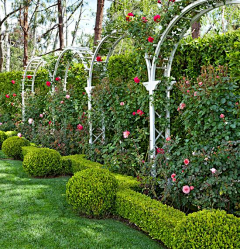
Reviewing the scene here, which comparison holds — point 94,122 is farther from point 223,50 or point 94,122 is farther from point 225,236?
point 225,236

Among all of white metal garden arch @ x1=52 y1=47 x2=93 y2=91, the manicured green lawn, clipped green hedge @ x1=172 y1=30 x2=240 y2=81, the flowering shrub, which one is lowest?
the manicured green lawn

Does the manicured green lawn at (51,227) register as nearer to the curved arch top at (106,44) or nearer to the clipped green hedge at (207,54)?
the clipped green hedge at (207,54)

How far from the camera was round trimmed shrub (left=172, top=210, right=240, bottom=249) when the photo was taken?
2.35 m

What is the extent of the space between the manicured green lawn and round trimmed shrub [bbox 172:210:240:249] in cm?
45

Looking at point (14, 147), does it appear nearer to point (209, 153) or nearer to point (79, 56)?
point (79, 56)

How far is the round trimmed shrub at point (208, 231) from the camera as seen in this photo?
2.35 metres

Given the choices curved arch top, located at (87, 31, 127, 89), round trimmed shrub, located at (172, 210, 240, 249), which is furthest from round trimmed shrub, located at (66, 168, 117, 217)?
curved arch top, located at (87, 31, 127, 89)

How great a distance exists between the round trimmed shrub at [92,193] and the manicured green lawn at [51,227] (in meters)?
0.13

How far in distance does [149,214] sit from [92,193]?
737mm

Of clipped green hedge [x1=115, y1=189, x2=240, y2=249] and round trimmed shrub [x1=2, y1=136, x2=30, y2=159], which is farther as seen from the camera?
round trimmed shrub [x1=2, y1=136, x2=30, y2=159]

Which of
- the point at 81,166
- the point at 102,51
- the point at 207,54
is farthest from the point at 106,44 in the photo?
the point at 81,166

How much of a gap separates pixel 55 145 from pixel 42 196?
2491 mm

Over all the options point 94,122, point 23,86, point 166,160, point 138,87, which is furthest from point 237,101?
point 23,86

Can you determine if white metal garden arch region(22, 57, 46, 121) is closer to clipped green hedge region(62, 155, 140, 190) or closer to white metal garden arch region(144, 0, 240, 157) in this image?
clipped green hedge region(62, 155, 140, 190)
